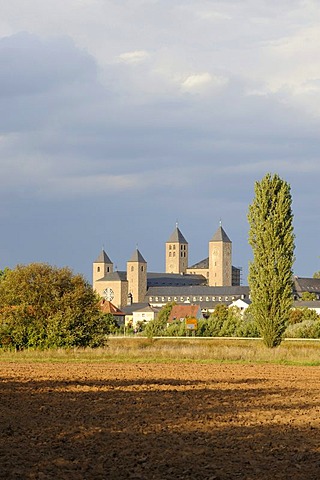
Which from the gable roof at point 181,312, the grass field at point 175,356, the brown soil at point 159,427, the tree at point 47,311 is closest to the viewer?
the brown soil at point 159,427

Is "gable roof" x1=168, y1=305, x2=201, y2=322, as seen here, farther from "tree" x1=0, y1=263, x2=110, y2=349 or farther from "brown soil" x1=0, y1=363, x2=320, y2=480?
"brown soil" x1=0, y1=363, x2=320, y2=480

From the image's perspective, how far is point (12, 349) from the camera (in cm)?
4859

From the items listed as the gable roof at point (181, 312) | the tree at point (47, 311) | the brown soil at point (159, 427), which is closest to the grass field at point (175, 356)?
the tree at point (47, 311)

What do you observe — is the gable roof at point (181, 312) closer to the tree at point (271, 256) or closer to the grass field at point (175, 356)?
the tree at point (271, 256)

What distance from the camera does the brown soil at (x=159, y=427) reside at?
42.0 feet

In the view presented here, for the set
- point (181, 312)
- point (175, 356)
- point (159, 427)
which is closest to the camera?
point (159, 427)

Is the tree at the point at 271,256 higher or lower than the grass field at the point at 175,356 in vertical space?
higher

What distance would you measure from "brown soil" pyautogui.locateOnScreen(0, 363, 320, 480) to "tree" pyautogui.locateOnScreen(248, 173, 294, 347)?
18454 mm

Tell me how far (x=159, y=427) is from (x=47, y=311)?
32.4m

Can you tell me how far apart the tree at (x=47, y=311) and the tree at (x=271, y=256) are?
8392 millimetres

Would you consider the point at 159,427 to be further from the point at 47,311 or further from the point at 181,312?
the point at 181,312

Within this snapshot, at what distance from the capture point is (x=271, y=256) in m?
49.7

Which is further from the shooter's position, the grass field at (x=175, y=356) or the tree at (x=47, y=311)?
the tree at (x=47, y=311)

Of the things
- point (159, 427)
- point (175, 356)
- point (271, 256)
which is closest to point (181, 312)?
point (271, 256)
